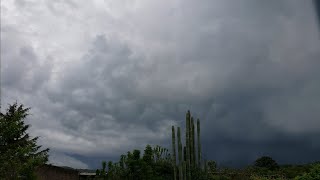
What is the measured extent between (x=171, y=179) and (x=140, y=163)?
2.89 meters

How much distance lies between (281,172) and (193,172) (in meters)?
11.7

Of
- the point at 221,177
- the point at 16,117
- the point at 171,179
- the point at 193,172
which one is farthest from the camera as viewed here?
the point at 221,177

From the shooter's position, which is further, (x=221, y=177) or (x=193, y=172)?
(x=221, y=177)

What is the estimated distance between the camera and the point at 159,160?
3438 centimetres

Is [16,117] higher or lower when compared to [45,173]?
higher

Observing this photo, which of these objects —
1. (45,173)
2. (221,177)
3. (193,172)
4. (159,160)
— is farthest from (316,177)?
A: (45,173)

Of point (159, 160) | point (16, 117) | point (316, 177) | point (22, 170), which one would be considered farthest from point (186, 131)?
point (22, 170)

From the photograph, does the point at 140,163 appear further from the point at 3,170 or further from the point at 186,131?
the point at 3,170

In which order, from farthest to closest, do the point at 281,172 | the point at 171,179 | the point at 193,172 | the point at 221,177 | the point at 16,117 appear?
the point at 281,172 < the point at 221,177 < the point at 171,179 < the point at 193,172 < the point at 16,117

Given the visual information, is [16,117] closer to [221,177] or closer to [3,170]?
[3,170]

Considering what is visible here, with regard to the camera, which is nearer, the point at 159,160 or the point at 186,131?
the point at 186,131

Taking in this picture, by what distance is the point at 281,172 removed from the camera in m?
37.5

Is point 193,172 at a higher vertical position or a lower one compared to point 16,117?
lower

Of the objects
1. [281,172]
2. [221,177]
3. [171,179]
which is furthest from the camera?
[281,172]
